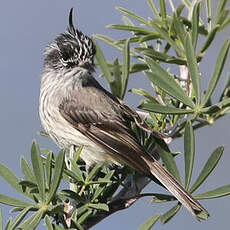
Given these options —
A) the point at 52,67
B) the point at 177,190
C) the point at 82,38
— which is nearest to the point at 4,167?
the point at 177,190

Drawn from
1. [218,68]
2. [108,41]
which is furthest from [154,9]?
[218,68]

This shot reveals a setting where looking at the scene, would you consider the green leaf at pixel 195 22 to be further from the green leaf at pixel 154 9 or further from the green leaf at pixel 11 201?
the green leaf at pixel 11 201

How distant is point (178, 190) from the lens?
2.30m

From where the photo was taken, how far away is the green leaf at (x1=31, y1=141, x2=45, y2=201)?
1.83 meters

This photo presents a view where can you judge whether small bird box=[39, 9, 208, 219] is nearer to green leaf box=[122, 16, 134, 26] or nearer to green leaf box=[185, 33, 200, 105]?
green leaf box=[122, 16, 134, 26]

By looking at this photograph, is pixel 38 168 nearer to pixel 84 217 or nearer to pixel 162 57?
pixel 84 217

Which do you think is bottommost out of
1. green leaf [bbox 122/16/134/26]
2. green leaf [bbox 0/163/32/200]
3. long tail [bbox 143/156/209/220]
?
long tail [bbox 143/156/209/220]

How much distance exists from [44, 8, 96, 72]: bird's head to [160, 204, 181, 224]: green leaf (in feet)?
5.77

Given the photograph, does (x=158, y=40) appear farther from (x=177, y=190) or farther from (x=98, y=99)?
(x=98, y=99)

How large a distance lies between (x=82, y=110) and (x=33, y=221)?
2.16m

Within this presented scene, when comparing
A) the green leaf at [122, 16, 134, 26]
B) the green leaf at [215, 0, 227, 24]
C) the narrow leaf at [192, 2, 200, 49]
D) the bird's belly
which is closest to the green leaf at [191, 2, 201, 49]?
the narrow leaf at [192, 2, 200, 49]

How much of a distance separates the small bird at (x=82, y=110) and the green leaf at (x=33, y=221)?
1105 mm

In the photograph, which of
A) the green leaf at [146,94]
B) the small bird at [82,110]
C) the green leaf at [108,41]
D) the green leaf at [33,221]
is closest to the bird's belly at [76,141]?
the small bird at [82,110]

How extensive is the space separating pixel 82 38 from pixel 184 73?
4.97 feet
